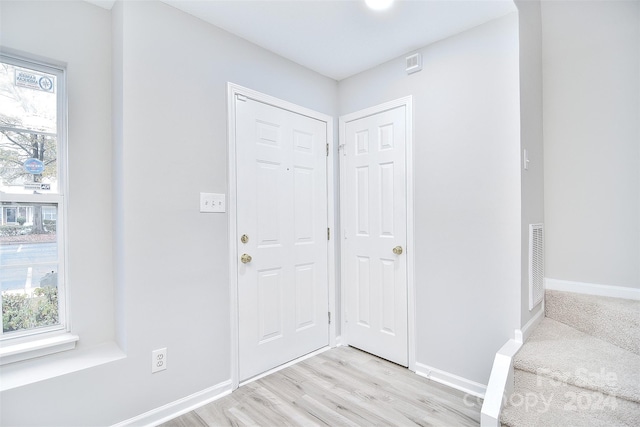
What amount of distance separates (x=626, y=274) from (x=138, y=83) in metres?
3.30

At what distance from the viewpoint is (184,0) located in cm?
183

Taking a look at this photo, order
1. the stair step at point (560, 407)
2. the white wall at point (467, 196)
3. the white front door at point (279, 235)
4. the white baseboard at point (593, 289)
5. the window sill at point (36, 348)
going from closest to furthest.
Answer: the stair step at point (560, 407)
the window sill at point (36, 348)
the white wall at point (467, 196)
the white baseboard at point (593, 289)
the white front door at point (279, 235)

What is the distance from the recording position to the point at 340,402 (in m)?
1.99

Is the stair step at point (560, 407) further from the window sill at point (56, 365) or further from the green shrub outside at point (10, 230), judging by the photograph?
the green shrub outside at point (10, 230)

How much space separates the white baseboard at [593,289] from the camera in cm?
206

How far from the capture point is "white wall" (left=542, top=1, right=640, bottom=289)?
2.04m

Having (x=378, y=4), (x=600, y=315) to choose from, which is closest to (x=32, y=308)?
(x=378, y=4)

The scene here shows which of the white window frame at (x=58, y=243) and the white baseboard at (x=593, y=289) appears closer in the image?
the white window frame at (x=58, y=243)

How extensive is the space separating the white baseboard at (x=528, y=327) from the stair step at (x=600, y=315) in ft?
0.37

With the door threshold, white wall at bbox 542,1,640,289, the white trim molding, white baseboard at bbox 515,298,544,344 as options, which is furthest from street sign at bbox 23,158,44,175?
white wall at bbox 542,1,640,289

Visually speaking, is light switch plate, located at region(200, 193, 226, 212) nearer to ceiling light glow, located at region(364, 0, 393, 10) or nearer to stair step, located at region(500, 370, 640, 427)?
ceiling light glow, located at region(364, 0, 393, 10)

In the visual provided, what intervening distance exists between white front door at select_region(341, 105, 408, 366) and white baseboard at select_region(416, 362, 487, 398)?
151 mm

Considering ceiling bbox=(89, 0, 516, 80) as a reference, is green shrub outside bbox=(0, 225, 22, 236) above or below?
below

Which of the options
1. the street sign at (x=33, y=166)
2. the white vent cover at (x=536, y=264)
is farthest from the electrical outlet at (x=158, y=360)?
the white vent cover at (x=536, y=264)
